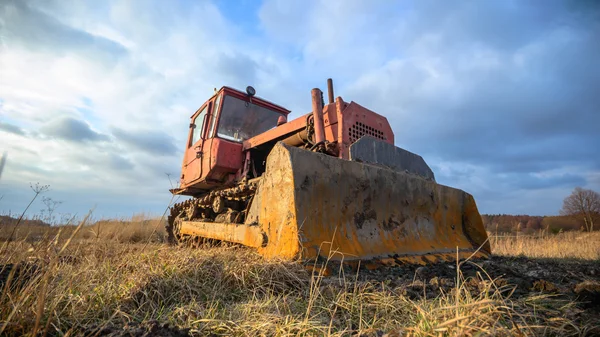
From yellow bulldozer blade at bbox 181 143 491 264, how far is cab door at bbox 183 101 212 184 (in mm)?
2126

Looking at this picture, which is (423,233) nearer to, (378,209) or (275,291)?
(378,209)

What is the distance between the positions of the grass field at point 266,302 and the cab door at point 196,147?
10.8 ft

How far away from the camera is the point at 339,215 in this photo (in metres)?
3.12

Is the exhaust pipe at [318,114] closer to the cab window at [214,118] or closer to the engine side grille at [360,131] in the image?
the engine side grille at [360,131]

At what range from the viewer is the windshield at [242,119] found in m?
6.00

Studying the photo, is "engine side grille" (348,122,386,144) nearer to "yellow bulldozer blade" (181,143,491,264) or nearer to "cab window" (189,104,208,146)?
"yellow bulldozer blade" (181,143,491,264)

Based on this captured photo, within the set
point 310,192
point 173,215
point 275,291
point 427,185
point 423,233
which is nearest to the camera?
point 275,291

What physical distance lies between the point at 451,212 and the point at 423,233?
0.86 metres

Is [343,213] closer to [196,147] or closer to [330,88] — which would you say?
[330,88]

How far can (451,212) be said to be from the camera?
443cm

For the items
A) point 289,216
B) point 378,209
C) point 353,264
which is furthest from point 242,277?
point 378,209

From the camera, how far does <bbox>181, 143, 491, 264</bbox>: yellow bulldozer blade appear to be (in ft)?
9.18

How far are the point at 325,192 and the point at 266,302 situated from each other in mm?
1462

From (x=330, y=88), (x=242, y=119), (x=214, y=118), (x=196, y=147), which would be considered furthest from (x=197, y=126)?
(x=330, y=88)
